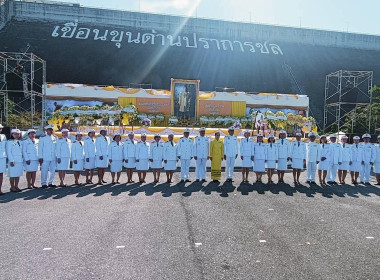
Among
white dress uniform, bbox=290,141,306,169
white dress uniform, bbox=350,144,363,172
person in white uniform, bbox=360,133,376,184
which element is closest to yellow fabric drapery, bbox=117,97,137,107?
white dress uniform, bbox=290,141,306,169

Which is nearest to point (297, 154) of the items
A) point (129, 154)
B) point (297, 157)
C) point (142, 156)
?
point (297, 157)

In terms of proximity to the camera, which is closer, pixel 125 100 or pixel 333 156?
pixel 333 156

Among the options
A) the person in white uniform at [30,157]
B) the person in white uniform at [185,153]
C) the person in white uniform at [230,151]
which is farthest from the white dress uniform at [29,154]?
the person in white uniform at [230,151]

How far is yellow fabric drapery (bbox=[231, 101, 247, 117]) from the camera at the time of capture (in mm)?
22734

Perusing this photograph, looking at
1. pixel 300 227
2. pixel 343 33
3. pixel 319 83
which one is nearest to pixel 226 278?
pixel 300 227

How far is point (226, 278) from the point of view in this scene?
357cm

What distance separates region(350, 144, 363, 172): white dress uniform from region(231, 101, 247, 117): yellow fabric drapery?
12933mm

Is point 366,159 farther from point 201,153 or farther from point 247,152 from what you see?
point 201,153

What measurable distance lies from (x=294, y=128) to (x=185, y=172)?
1065cm

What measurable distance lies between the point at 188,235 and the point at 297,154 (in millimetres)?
5969

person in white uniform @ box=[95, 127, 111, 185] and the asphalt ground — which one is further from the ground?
person in white uniform @ box=[95, 127, 111, 185]

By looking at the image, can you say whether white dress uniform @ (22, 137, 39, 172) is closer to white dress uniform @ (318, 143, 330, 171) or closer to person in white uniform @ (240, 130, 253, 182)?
person in white uniform @ (240, 130, 253, 182)

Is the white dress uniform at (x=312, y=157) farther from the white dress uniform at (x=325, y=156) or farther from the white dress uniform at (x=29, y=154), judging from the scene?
the white dress uniform at (x=29, y=154)

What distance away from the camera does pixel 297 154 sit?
9.83 m
